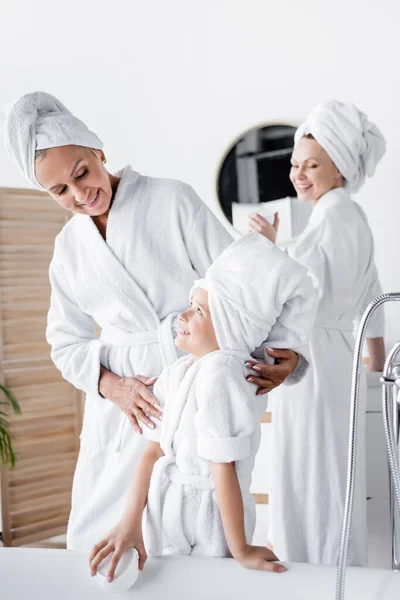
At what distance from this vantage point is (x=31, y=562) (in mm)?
1638

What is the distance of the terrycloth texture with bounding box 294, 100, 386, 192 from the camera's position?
251cm

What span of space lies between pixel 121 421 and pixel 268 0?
2.32 m

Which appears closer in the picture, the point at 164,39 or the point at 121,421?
the point at 121,421

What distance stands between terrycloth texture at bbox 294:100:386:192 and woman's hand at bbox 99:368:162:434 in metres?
1.10

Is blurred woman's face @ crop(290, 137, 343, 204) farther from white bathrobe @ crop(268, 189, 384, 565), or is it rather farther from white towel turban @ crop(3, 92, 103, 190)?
white towel turban @ crop(3, 92, 103, 190)

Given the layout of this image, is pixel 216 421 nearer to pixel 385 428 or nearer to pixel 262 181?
pixel 385 428

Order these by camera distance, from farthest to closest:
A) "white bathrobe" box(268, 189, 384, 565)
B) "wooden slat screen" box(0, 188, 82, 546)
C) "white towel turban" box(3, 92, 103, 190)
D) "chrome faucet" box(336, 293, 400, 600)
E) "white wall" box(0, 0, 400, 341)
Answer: "wooden slat screen" box(0, 188, 82, 546) < "white wall" box(0, 0, 400, 341) < "white bathrobe" box(268, 189, 384, 565) < "white towel turban" box(3, 92, 103, 190) < "chrome faucet" box(336, 293, 400, 600)

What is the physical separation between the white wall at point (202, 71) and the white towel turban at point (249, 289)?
1.70 m

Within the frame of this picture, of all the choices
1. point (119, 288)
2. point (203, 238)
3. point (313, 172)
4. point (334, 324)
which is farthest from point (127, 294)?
point (313, 172)

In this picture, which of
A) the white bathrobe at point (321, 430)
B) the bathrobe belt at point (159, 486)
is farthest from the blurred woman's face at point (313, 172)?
the bathrobe belt at point (159, 486)

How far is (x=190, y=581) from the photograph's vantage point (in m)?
1.52

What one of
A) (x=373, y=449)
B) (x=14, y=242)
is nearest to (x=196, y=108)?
(x=14, y=242)

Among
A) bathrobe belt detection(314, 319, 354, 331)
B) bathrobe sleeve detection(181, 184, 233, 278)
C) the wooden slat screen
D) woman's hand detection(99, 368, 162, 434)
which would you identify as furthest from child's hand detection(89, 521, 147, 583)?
the wooden slat screen

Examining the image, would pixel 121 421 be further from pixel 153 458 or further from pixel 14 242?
pixel 14 242
